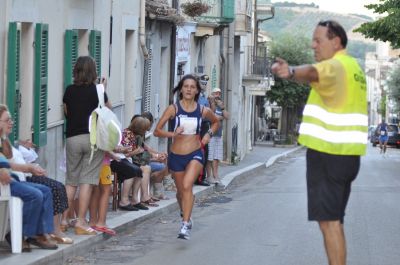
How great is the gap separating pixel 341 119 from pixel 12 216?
3409mm

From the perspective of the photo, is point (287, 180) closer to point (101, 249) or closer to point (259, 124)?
point (101, 249)

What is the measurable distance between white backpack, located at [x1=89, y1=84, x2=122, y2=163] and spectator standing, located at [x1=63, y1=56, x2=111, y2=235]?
0.21 ft

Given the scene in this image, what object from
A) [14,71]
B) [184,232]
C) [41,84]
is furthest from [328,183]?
[41,84]

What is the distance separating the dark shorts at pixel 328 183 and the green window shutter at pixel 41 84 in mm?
5769

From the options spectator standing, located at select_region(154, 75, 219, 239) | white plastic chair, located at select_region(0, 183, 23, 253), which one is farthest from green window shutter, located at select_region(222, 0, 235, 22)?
white plastic chair, located at select_region(0, 183, 23, 253)

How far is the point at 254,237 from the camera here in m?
12.1

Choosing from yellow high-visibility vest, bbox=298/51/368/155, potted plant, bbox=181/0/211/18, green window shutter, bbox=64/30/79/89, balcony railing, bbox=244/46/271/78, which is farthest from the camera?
balcony railing, bbox=244/46/271/78

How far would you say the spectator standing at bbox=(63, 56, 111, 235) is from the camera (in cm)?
1117

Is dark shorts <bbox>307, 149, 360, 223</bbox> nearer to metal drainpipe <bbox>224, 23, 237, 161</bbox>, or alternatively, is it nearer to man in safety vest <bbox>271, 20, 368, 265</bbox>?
man in safety vest <bbox>271, 20, 368, 265</bbox>

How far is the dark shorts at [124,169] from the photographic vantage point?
13797 millimetres

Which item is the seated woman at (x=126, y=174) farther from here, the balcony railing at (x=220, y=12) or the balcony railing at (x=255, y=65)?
the balcony railing at (x=255, y=65)

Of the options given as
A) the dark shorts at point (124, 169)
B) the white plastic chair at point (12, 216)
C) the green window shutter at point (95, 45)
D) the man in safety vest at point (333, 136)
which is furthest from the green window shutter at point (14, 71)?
the man in safety vest at point (333, 136)

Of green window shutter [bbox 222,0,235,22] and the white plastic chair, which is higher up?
green window shutter [bbox 222,0,235,22]

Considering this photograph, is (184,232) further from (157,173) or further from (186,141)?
(157,173)
